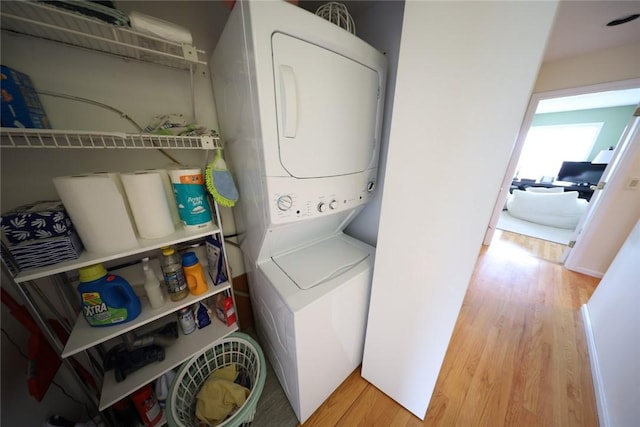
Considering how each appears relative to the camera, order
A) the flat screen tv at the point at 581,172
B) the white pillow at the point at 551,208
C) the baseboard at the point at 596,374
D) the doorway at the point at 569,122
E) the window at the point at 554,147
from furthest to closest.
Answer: the window at the point at 554,147 → the flat screen tv at the point at 581,172 → the white pillow at the point at 551,208 → the doorway at the point at 569,122 → the baseboard at the point at 596,374

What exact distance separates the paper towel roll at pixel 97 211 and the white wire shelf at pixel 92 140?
0.13 metres

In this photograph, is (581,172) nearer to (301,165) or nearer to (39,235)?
(301,165)

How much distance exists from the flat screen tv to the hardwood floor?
5.73 m

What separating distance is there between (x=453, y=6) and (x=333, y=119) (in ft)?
1.76

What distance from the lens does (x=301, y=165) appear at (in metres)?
0.90

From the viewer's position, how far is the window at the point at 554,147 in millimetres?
6414

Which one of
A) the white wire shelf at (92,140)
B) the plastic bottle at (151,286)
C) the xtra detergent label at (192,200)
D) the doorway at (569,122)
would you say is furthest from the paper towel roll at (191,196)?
the doorway at (569,122)

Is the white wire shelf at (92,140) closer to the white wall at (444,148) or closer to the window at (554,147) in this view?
the white wall at (444,148)

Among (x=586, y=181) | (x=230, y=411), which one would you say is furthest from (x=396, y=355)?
(x=586, y=181)

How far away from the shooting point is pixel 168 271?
1.07 metres

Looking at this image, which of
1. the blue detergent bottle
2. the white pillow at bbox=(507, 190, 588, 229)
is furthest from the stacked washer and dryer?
the white pillow at bbox=(507, 190, 588, 229)

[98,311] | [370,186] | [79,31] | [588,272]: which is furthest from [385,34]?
[588,272]

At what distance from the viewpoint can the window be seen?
6414 mm

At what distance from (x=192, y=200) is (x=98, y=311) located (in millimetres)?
627
